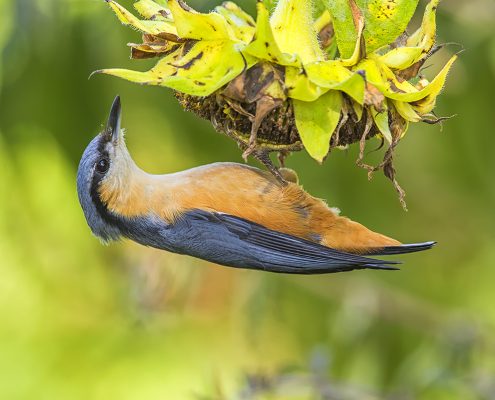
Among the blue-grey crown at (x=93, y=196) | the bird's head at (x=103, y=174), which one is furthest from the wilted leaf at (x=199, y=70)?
the blue-grey crown at (x=93, y=196)

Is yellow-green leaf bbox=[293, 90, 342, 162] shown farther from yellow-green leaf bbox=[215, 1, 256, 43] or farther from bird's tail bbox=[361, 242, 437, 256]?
bird's tail bbox=[361, 242, 437, 256]

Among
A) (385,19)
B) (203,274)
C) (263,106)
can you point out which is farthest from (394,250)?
(203,274)

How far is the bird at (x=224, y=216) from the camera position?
4.14m

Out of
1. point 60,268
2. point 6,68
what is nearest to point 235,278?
point 60,268

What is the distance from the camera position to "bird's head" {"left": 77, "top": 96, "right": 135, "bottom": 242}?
15.1 ft

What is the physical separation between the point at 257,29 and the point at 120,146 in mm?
2130

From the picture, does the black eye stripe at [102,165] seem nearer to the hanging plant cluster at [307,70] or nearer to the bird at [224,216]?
the bird at [224,216]

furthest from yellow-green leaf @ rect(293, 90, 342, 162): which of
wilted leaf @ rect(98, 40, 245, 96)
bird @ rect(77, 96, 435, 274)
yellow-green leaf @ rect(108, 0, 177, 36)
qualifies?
bird @ rect(77, 96, 435, 274)

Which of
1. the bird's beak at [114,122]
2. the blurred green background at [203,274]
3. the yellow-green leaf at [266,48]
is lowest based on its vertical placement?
the blurred green background at [203,274]

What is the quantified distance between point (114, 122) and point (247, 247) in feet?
2.86

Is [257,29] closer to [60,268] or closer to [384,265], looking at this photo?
[384,265]

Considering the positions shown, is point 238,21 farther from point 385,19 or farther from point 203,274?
point 203,274

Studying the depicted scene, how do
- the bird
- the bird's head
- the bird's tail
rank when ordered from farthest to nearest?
the bird's head → the bird → the bird's tail

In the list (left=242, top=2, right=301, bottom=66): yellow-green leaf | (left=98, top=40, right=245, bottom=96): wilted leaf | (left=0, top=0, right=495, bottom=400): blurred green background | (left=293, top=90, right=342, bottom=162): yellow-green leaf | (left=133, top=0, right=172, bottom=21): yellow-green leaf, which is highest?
(left=133, top=0, right=172, bottom=21): yellow-green leaf
